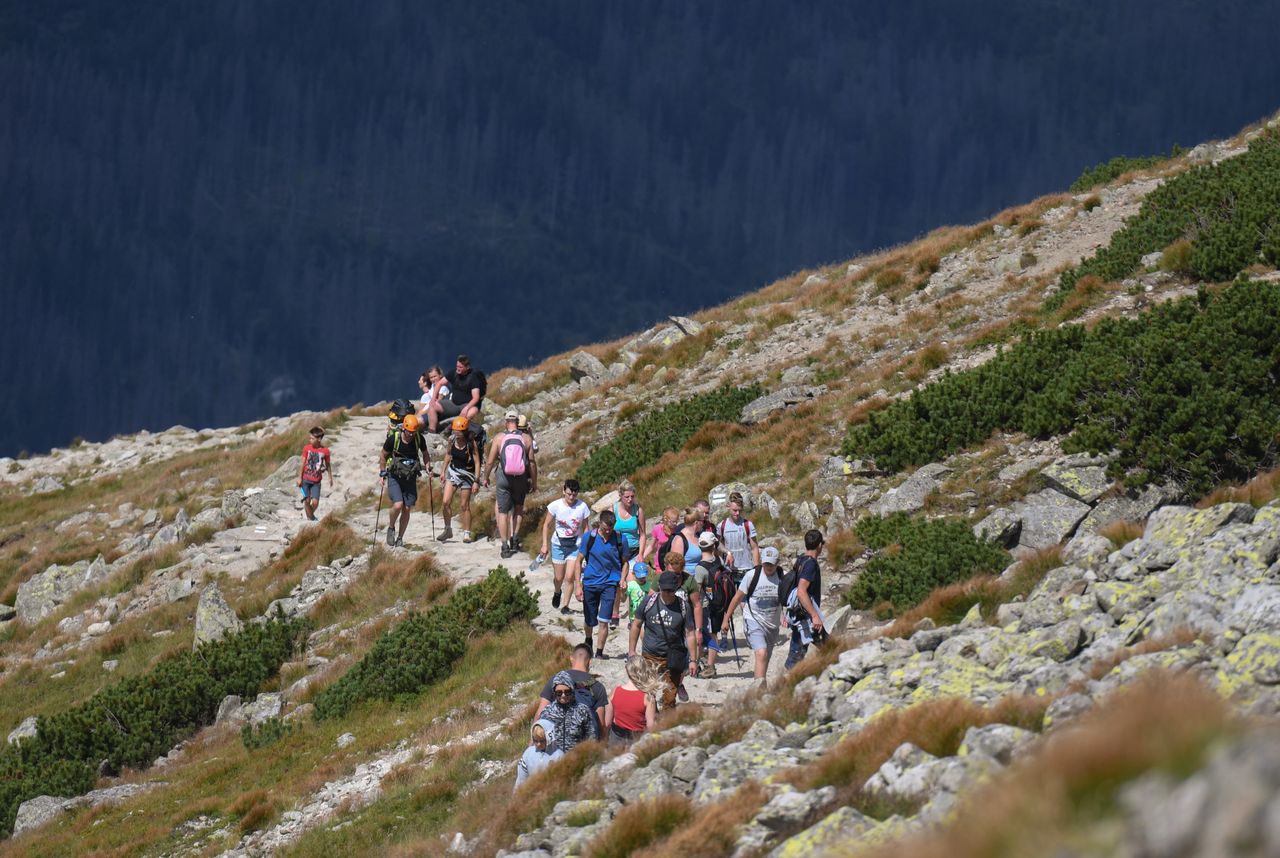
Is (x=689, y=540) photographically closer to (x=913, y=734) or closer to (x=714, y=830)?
(x=913, y=734)

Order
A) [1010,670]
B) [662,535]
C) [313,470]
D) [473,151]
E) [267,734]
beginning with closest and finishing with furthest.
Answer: [1010,670], [662,535], [267,734], [313,470], [473,151]

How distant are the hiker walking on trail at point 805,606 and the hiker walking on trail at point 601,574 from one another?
9.66 feet

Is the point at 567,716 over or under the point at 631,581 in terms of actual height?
over

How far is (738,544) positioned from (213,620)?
36.1ft

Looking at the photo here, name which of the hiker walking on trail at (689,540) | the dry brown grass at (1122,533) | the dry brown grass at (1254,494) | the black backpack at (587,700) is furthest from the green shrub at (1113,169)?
the black backpack at (587,700)

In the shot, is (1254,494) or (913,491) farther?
(913,491)

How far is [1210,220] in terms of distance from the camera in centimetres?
2519

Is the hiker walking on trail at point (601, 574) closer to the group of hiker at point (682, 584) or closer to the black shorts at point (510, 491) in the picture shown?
the group of hiker at point (682, 584)

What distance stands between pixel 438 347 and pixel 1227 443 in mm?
125430

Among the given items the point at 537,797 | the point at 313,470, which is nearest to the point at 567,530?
the point at 537,797

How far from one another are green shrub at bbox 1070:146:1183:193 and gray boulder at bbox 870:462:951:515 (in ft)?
66.5

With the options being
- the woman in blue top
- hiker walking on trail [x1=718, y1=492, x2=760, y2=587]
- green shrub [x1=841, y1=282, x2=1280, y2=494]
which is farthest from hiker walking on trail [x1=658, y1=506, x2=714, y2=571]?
green shrub [x1=841, y1=282, x2=1280, y2=494]

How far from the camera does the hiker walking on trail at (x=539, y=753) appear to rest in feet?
37.1

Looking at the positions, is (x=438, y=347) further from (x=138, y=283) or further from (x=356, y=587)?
(x=356, y=587)
